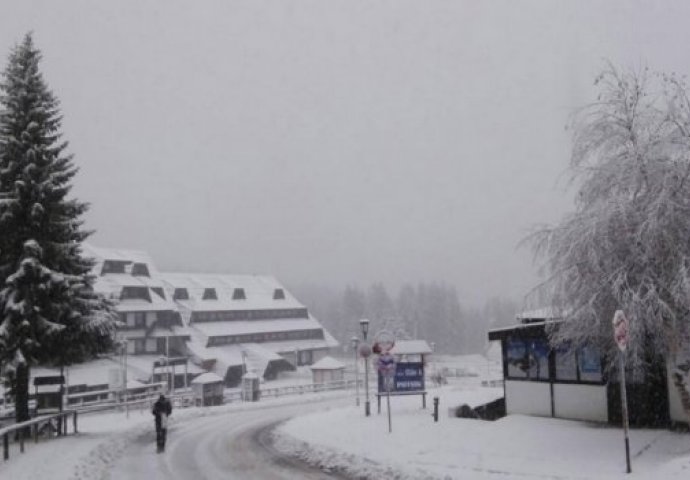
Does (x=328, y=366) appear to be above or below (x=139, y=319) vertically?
below

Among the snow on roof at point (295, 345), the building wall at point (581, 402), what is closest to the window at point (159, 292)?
the snow on roof at point (295, 345)

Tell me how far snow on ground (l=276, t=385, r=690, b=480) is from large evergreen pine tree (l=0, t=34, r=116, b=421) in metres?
8.36

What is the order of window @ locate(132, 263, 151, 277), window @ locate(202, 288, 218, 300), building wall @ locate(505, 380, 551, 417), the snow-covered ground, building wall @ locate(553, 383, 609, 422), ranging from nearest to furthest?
1. the snow-covered ground
2. building wall @ locate(553, 383, 609, 422)
3. building wall @ locate(505, 380, 551, 417)
4. window @ locate(132, 263, 151, 277)
5. window @ locate(202, 288, 218, 300)

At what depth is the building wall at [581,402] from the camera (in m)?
21.3

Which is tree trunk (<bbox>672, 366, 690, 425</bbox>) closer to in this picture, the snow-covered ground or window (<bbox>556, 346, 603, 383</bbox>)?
the snow-covered ground

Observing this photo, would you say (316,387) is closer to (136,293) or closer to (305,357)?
(136,293)

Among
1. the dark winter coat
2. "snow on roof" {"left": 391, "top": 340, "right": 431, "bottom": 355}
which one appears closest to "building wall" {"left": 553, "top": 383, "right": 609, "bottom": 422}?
the dark winter coat

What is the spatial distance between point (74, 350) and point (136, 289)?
43052mm

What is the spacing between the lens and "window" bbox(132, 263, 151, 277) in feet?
227

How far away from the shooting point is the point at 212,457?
66.1 feet

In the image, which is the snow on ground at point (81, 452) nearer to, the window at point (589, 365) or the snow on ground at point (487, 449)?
the snow on ground at point (487, 449)

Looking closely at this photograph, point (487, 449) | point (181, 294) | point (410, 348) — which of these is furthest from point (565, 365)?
point (181, 294)

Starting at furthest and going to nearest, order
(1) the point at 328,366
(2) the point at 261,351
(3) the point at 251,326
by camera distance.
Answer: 1. (3) the point at 251,326
2. (2) the point at 261,351
3. (1) the point at 328,366

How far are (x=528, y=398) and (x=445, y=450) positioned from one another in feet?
22.1
